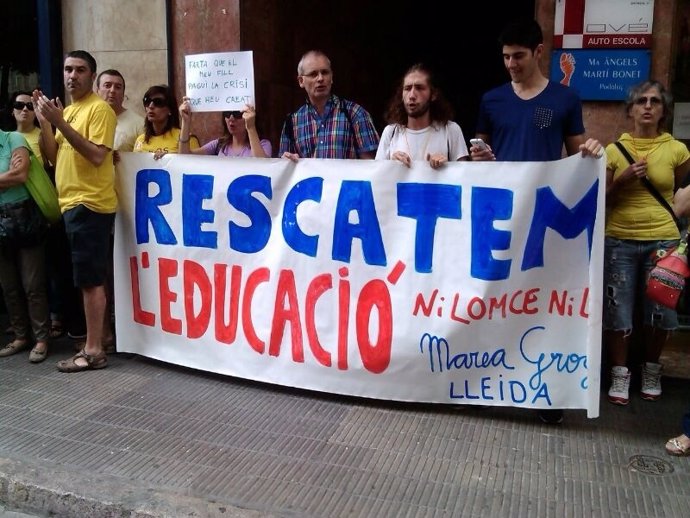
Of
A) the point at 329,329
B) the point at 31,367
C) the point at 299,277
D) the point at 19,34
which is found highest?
the point at 19,34

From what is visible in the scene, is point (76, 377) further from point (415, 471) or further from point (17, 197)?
point (415, 471)

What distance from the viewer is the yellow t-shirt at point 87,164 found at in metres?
4.31

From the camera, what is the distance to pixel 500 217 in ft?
11.8

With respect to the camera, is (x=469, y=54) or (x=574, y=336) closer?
(x=574, y=336)

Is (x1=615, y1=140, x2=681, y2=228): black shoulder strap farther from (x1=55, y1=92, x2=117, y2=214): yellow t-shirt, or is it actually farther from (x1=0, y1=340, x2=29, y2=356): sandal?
(x1=0, y1=340, x2=29, y2=356): sandal

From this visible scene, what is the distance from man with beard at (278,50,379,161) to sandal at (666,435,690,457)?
88.8 inches

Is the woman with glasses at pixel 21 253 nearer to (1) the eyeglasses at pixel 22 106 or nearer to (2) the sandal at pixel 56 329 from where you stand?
(1) the eyeglasses at pixel 22 106

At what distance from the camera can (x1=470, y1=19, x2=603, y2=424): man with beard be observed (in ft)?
11.9

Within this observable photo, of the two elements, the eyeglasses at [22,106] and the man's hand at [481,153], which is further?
the eyeglasses at [22,106]

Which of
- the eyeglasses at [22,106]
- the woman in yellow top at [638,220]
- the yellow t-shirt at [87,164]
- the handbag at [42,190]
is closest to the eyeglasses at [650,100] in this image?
the woman in yellow top at [638,220]

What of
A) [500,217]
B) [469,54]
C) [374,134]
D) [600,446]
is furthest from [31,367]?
[469,54]

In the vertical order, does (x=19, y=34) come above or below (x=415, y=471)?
above

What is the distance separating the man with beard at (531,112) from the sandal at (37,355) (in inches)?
129

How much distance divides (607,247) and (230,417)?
7.75ft
